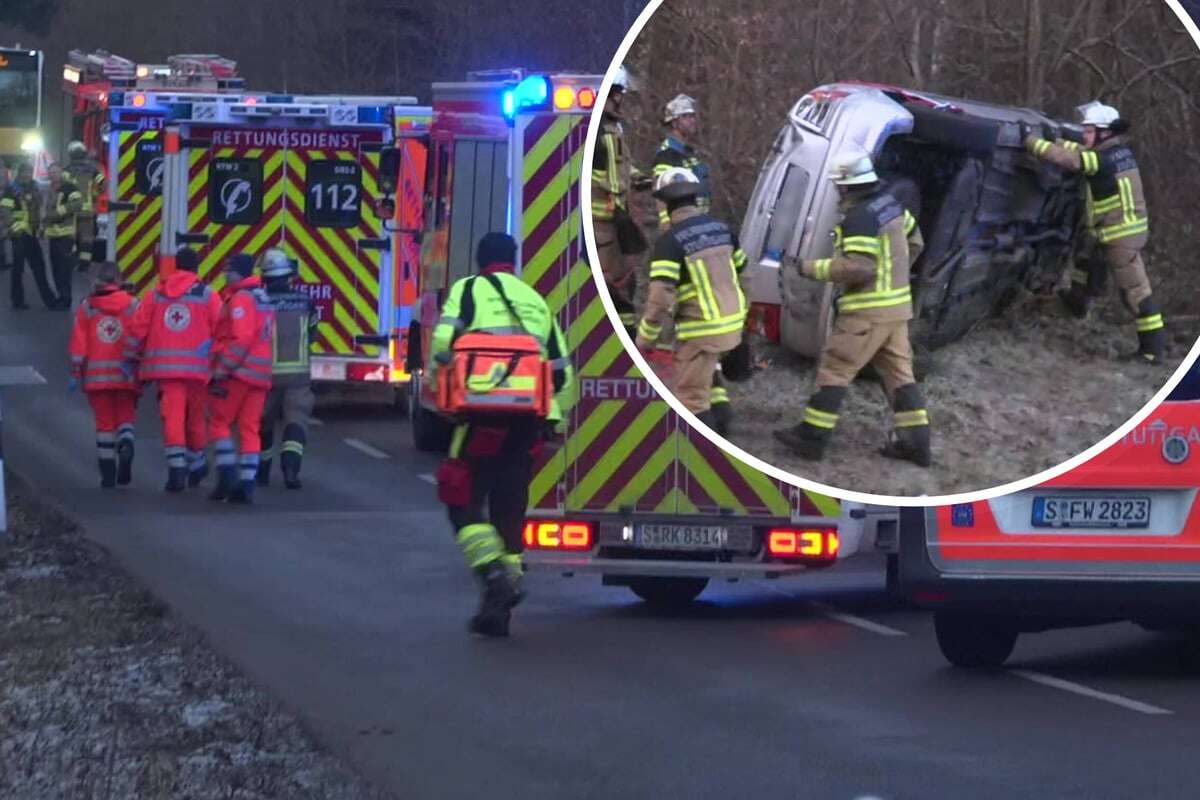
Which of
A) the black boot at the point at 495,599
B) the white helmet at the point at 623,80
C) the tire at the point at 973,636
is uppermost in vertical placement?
the white helmet at the point at 623,80

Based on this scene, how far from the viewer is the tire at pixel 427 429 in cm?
1959

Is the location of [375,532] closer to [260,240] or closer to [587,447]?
[587,447]

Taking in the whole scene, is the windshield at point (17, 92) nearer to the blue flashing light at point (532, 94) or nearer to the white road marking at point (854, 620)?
the white road marking at point (854, 620)

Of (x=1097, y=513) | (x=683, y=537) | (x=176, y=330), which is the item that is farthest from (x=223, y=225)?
(x=1097, y=513)

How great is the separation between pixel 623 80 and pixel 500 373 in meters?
8.07

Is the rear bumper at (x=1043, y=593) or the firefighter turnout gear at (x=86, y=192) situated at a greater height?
the rear bumper at (x=1043, y=593)

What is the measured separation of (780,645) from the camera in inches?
411

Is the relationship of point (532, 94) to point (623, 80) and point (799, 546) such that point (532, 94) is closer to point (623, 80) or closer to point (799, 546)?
point (799, 546)

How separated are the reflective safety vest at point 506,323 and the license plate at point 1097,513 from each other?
3.12m

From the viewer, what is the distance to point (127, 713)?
26.5 feet

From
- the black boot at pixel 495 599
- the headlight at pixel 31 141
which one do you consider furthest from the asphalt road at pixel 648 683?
the headlight at pixel 31 141

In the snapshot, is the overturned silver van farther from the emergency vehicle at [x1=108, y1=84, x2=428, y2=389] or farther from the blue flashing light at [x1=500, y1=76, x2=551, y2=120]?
the emergency vehicle at [x1=108, y1=84, x2=428, y2=389]

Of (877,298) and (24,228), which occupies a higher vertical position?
(877,298)

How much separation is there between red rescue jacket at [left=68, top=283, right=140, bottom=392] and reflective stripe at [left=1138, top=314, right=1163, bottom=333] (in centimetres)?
1522
